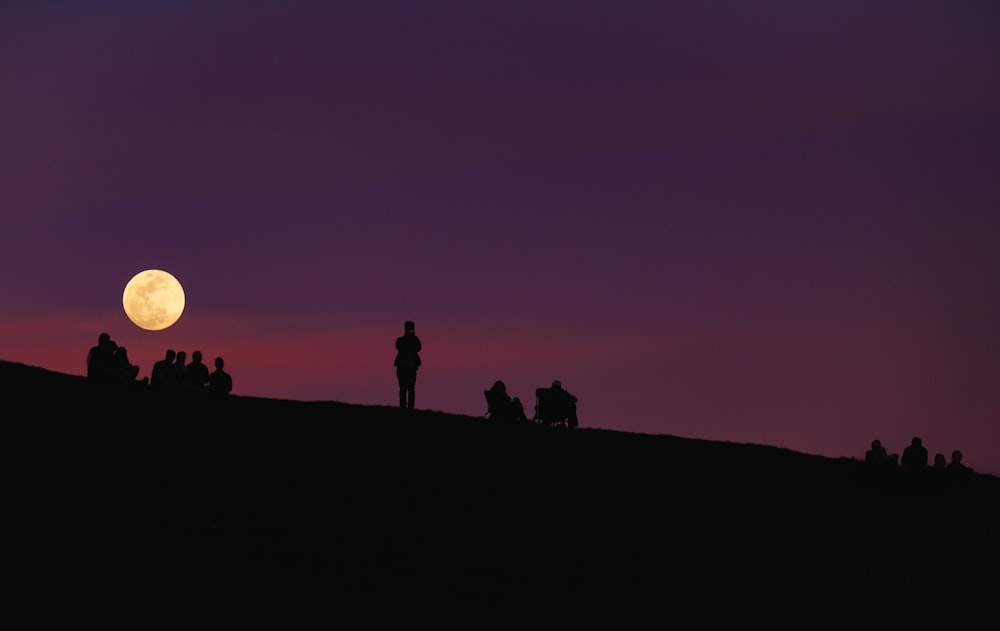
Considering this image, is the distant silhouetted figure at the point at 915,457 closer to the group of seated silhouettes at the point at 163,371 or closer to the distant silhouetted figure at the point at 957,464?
the distant silhouetted figure at the point at 957,464

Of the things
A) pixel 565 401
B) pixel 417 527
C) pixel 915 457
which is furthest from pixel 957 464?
pixel 417 527

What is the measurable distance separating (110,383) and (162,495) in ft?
26.6

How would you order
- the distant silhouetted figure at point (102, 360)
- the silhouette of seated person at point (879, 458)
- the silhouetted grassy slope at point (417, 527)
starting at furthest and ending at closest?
the silhouette of seated person at point (879, 458)
the distant silhouetted figure at point (102, 360)
the silhouetted grassy slope at point (417, 527)

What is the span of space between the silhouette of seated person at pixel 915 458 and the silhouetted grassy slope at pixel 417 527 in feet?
4.30

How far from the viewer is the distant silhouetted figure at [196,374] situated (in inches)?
1277

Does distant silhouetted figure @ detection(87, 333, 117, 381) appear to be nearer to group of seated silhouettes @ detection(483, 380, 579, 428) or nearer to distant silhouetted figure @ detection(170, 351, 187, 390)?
distant silhouetted figure @ detection(170, 351, 187, 390)

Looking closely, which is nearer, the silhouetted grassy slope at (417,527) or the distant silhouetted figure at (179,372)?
the silhouetted grassy slope at (417,527)

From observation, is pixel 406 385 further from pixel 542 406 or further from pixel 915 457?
pixel 915 457

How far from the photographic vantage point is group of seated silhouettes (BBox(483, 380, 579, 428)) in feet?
116

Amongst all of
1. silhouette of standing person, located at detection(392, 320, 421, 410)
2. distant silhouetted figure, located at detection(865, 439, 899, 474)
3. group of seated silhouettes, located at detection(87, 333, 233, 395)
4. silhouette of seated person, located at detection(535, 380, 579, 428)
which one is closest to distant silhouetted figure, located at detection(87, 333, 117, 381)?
group of seated silhouettes, located at detection(87, 333, 233, 395)

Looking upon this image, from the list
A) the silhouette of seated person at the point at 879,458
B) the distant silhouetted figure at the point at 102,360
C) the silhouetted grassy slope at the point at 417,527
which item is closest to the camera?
the silhouetted grassy slope at the point at 417,527

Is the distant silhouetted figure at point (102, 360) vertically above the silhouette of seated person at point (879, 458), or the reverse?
the distant silhouetted figure at point (102, 360)

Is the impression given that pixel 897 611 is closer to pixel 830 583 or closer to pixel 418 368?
pixel 830 583

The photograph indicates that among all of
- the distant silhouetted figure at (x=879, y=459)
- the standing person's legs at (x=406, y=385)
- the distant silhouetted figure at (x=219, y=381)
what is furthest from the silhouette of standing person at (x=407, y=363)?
the distant silhouetted figure at (x=879, y=459)
